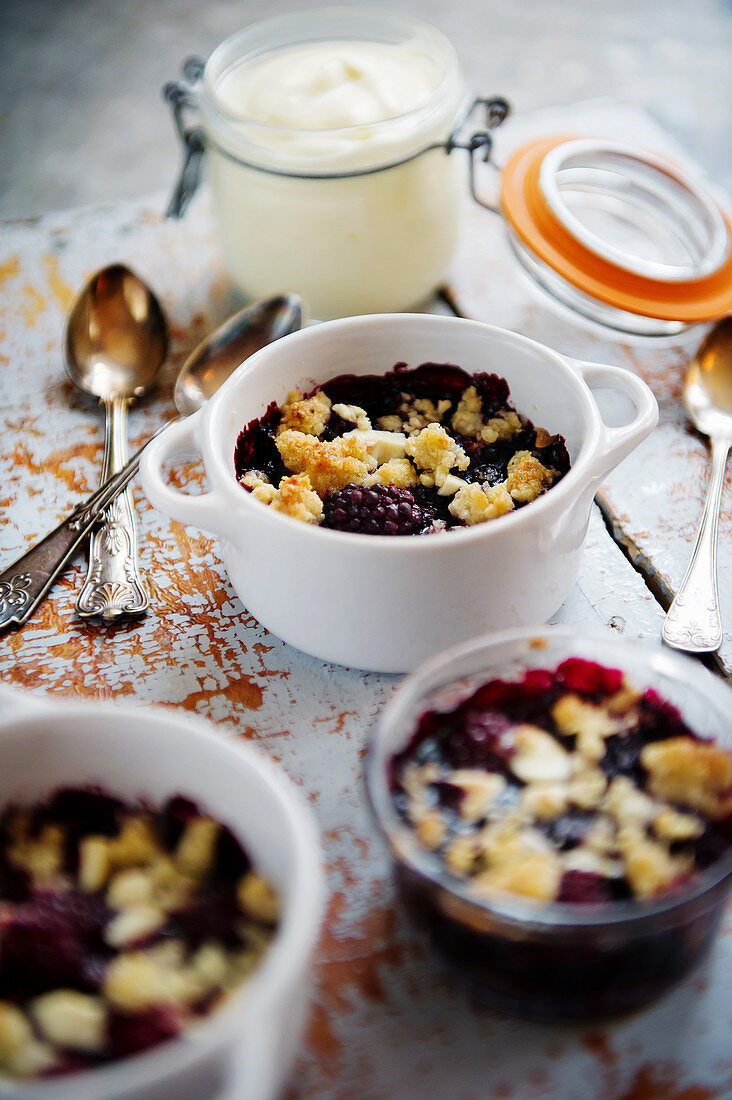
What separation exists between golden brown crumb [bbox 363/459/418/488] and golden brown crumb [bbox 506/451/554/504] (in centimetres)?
10

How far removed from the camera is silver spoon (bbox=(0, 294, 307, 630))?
100 cm

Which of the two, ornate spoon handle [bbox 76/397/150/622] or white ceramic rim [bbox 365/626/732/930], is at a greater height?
white ceramic rim [bbox 365/626/732/930]

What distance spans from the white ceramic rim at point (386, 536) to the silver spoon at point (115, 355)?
209mm

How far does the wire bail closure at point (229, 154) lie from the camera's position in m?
1.16

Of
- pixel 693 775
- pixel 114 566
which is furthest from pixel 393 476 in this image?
pixel 693 775

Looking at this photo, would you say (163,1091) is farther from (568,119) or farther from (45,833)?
(568,119)

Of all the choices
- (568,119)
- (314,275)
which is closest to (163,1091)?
(314,275)

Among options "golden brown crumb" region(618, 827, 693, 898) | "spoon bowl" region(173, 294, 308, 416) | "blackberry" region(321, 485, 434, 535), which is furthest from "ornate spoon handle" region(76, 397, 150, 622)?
"golden brown crumb" region(618, 827, 693, 898)

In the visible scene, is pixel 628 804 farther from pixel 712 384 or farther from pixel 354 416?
pixel 712 384

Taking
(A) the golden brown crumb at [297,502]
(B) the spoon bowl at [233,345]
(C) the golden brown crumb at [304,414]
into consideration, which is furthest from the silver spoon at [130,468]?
(A) the golden brown crumb at [297,502]

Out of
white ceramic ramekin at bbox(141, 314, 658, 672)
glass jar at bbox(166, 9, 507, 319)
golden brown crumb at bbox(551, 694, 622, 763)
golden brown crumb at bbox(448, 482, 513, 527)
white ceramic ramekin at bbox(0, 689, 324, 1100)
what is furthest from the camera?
glass jar at bbox(166, 9, 507, 319)

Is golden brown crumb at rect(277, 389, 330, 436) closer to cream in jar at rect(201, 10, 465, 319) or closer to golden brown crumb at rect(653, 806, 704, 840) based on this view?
cream in jar at rect(201, 10, 465, 319)

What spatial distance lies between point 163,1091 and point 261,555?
46 cm

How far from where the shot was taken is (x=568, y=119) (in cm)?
173
